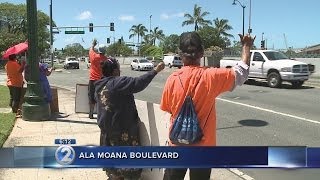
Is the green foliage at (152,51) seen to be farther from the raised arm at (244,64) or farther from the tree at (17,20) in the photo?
the raised arm at (244,64)

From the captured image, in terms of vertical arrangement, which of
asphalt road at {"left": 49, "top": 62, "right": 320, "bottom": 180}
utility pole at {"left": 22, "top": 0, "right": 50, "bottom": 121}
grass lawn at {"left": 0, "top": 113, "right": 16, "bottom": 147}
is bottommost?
asphalt road at {"left": 49, "top": 62, "right": 320, "bottom": 180}

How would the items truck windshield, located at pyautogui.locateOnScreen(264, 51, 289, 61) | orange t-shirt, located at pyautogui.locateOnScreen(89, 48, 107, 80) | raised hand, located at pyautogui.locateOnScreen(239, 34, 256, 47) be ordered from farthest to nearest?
truck windshield, located at pyautogui.locateOnScreen(264, 51, 289, 61) → orange t-shirt, located at pyautogui.locateOnScreen(89, 48, 107, 80) → raised hand, located at pyautogui.locateOnScreen(239, 34, 256, 47)

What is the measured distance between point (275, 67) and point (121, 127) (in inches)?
737

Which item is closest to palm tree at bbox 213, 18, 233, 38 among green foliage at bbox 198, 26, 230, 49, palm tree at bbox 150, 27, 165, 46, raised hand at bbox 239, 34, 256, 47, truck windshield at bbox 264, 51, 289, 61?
green foliage at bbox 198, 26, 230, 49

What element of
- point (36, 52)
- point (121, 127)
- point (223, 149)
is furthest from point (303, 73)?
point (223, 149)

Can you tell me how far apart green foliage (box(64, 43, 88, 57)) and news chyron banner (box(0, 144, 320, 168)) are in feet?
568

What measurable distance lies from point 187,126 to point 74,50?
583ft

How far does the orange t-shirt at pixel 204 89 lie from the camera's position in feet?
11.7

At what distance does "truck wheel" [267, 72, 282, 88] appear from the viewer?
74.0ft

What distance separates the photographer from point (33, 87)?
11.0 meters

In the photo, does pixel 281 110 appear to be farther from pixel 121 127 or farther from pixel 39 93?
pixel 121 127

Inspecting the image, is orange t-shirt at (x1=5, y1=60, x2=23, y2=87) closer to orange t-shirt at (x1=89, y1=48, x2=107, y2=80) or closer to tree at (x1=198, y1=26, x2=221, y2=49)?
orange t-shirt at (x1=89, y1=48, x2=107, y2=80)

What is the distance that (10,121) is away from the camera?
35.0 feet

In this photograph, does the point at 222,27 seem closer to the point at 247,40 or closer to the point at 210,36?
the point at 210,36
